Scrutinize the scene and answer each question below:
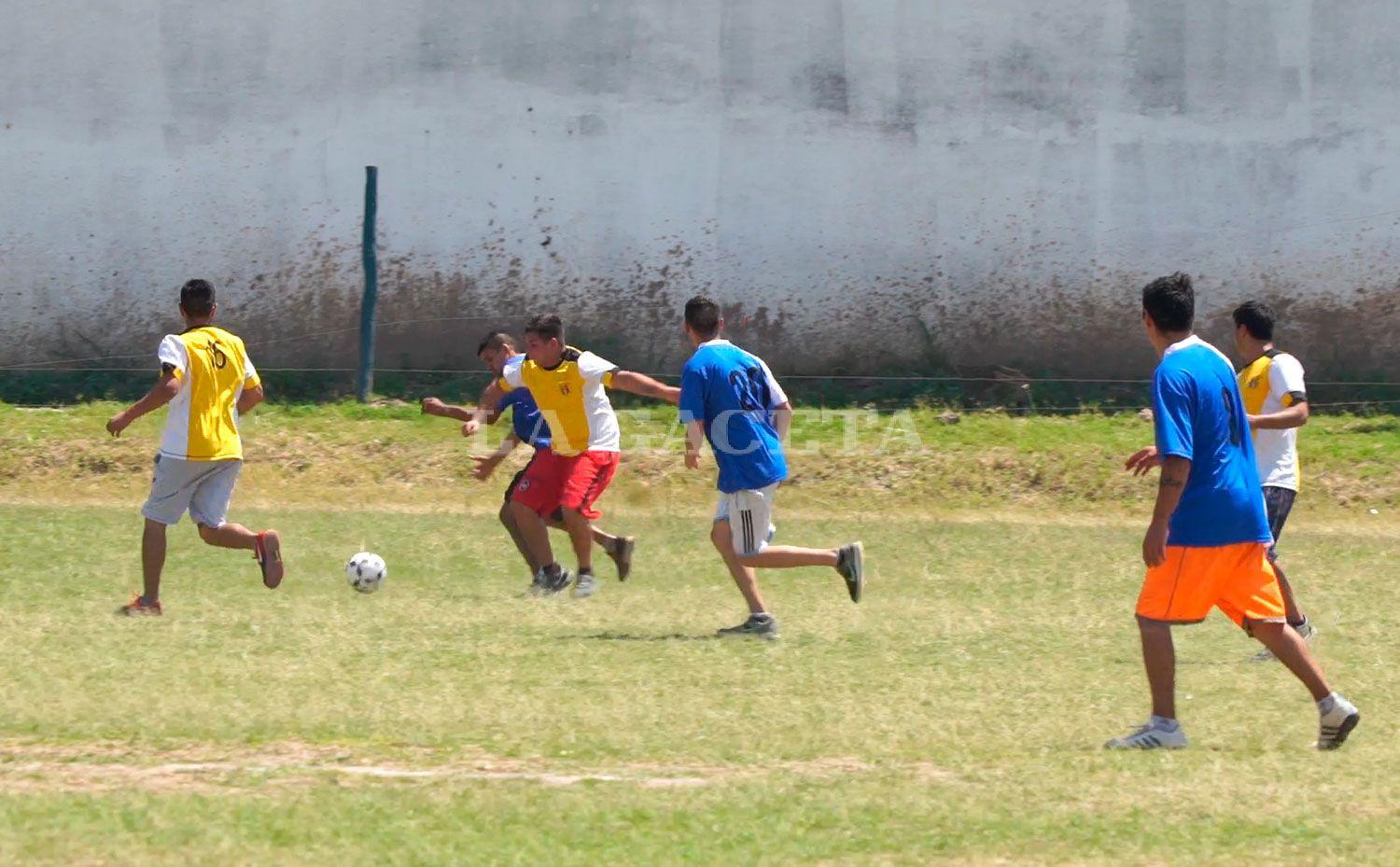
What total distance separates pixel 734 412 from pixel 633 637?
1226 millimetres

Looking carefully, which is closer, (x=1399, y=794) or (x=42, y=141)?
(x=1399, y=794)

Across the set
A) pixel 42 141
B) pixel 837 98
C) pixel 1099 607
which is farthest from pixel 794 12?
pixel 1099 607

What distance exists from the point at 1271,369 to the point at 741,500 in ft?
8.72

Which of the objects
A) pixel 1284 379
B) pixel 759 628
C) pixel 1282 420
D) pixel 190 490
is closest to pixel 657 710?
pixel 759 628

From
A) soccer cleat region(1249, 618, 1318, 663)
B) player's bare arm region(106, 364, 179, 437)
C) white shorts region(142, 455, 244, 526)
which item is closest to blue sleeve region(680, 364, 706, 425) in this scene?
white shorts region(142, 455, 244, 526)

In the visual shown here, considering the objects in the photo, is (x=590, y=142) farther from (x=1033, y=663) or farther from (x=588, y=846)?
(x=588, y=846)

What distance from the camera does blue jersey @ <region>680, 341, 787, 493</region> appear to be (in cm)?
948

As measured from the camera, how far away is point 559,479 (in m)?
11.3

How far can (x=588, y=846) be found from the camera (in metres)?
5.38

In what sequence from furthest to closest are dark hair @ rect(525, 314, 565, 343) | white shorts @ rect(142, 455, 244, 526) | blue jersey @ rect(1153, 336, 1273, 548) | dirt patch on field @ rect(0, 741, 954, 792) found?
dark hair @ rect(525, 314, 565, 343), white shorts @ rect(142, 455, 244, 526), blue jersey @ rect(1153, 336, 1273, 548), dirt patch on field @ rect(0, 741, 954, 792)

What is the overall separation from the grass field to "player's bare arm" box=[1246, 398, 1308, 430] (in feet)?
3.68

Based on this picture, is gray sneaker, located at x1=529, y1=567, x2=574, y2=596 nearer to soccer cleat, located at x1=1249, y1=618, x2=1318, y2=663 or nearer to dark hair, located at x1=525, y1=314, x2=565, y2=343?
dark hair, located at x1=525, y1=314, x2=565, y2=343

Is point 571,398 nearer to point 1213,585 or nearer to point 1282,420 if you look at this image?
point 1282,420

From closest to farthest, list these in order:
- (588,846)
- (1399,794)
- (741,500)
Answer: (588,846) → (1399,794) → (741,500)
